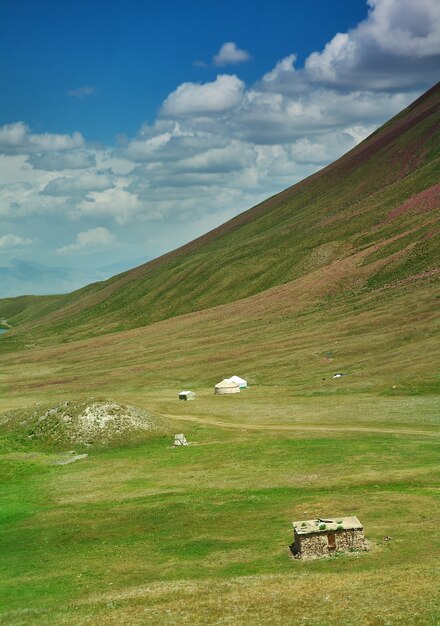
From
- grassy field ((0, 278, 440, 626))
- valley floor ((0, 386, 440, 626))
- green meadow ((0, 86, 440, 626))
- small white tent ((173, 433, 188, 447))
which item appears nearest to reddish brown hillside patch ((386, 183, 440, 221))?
green meadow ((0, 86, 440, 626))

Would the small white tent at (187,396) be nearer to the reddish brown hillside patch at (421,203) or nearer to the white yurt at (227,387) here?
the white yurt at (227,387)

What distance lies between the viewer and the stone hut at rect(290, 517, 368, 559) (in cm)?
3875

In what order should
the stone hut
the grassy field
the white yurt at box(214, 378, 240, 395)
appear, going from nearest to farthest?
the grassy field → the stone hut → the white yurt at box(214, 378, 240, 395)

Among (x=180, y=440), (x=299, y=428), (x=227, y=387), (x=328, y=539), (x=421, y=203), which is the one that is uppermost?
(x=421, y=203)

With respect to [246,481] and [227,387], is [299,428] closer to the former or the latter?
[246,481]

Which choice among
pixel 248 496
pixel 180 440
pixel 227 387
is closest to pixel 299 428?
pixel 180 440

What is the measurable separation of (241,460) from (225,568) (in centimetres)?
2717

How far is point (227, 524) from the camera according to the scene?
46.5 m

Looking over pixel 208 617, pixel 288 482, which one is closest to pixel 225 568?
pixel 208 617

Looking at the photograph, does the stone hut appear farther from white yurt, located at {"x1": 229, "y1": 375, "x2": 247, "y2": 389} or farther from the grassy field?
white yurt, located at {"x1": 229, "y1": 375, "x2": 247, "y2": 389}

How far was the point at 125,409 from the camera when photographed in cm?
8262

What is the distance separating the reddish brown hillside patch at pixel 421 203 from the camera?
183625 mm

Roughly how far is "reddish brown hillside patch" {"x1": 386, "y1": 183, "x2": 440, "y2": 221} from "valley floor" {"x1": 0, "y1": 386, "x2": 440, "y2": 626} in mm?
107974

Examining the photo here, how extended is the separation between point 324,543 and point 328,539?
11.3 inches
